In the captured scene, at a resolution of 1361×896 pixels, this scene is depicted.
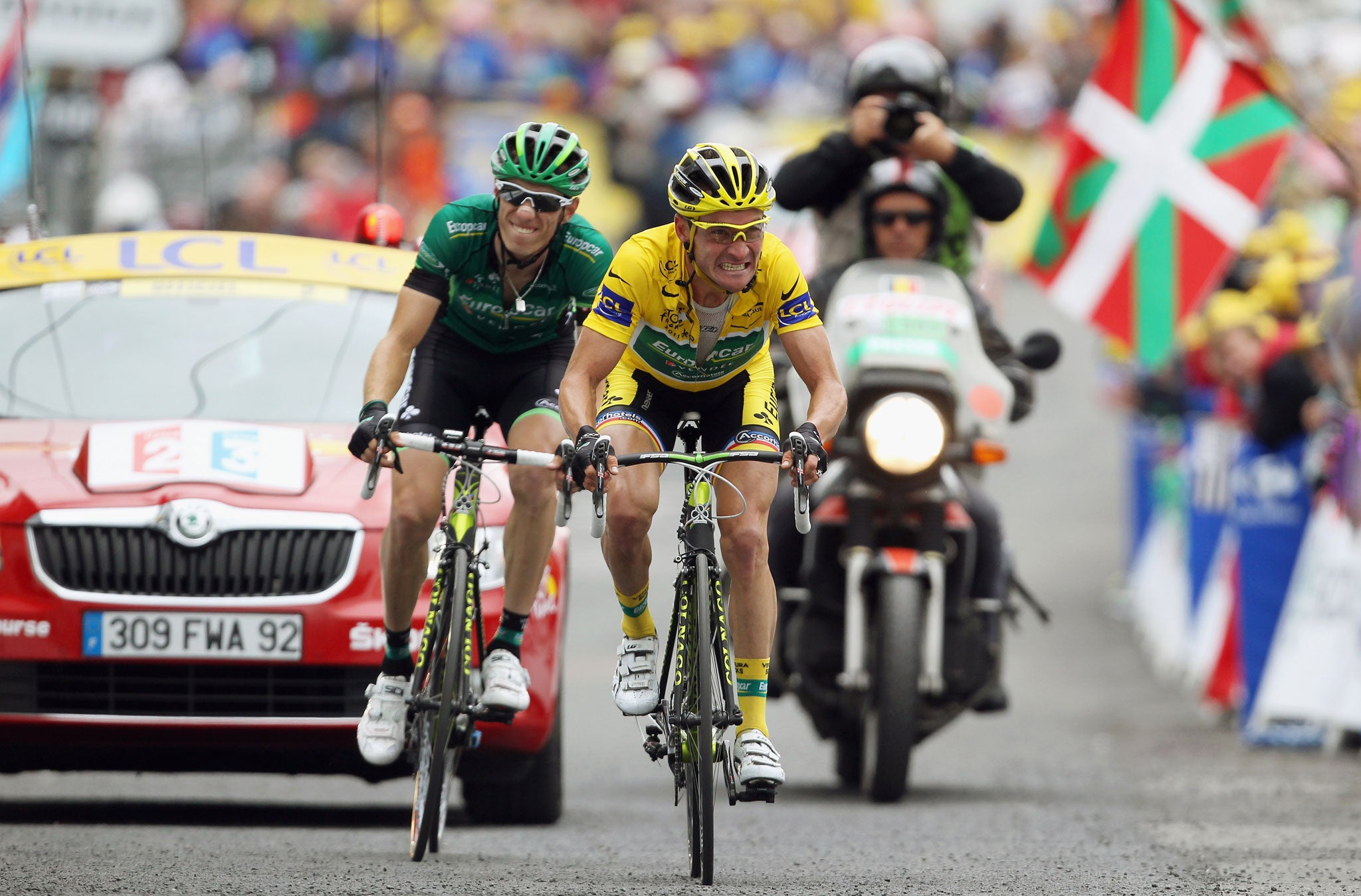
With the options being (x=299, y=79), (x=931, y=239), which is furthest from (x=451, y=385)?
(x=299, y=79)

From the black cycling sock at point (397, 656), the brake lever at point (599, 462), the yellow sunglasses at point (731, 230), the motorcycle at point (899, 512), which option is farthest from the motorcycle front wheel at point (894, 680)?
the brake lever at point (599, 462)

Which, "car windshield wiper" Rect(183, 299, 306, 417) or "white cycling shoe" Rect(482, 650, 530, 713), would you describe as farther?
"car windshield wiper" Rect(183, 299, 306, 417)

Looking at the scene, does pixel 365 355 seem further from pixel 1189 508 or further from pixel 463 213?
pixel 1189 508

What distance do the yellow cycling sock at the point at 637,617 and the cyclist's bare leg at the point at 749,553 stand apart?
28 centimetres

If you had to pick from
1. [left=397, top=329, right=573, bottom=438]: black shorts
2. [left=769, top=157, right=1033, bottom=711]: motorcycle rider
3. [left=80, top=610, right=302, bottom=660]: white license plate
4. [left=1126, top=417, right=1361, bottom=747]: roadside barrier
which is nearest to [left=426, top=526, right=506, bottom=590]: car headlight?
[left=397, top=329, right=573, bottom=438]: black shorts

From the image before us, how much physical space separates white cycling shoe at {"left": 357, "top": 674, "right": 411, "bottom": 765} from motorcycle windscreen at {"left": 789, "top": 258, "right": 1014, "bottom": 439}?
264 centimetres

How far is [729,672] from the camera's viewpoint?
701 cm

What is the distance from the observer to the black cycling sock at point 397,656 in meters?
7.69

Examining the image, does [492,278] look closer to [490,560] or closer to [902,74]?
[490,560]

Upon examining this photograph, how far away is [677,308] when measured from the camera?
727 centimetres

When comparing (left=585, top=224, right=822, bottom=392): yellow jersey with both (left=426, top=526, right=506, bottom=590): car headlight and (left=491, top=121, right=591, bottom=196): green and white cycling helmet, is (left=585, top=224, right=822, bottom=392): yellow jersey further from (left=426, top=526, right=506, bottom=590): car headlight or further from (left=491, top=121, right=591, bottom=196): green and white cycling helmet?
(left=426, top=526, right=506, bottom=590): car headlight

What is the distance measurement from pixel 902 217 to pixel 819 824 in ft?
8.89

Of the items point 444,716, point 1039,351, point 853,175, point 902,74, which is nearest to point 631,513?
point 444,716

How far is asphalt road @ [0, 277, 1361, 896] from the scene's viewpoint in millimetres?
6727
